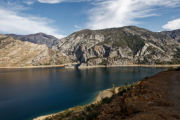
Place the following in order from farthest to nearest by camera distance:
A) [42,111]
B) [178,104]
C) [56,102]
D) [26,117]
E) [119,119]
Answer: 1. [56,102]
2. [42,111]
3. [26,117]
4. [178,104]
5. [119,119]

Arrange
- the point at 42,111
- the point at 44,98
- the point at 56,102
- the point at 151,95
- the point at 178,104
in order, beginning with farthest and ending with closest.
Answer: the point at 44,98
the point at 56,102
the point at 42,111
the point at 151,95
the point at 178,104

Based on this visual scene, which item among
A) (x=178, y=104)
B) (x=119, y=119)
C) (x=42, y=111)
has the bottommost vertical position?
(x=42, y=111)

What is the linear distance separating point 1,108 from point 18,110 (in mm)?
10982

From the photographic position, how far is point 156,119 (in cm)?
1265

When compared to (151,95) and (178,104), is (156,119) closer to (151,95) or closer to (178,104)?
(178,104)

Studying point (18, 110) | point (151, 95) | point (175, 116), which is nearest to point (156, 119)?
point (175, 116)

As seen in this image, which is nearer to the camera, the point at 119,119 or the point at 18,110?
the point at 119,119

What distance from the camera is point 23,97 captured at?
3155 inches

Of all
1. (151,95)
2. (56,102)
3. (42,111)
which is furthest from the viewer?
(56,102)

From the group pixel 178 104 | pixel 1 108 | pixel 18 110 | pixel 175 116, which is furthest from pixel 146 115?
pixel 1 108

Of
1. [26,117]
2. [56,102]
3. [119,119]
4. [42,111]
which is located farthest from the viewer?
[56,102]

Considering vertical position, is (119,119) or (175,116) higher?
(175,116)

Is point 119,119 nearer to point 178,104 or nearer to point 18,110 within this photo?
point 178,104

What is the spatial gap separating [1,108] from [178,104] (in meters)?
78.0
